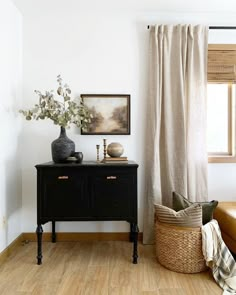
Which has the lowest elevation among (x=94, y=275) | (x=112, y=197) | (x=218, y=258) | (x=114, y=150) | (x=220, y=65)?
(x=94, y=275)

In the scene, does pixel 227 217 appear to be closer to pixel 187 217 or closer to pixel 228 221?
pixel 228 221

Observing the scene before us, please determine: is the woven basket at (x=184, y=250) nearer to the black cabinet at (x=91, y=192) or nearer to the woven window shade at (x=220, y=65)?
the black cabinet at (x=91, y=192)

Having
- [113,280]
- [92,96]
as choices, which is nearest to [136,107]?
[92,96]

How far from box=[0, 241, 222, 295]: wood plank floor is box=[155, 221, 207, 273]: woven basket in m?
0.06

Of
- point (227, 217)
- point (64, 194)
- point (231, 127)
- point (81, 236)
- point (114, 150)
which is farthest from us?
point (231, 127)

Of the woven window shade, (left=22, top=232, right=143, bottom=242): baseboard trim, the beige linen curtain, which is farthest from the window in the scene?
(left=22, top=232, right=143, bottom=242): baseboard trim

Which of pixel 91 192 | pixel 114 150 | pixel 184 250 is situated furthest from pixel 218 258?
pixel 114 150

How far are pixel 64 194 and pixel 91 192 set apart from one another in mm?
249

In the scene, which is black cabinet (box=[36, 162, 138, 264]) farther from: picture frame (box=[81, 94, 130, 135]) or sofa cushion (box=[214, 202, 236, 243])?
sofa cushion (box=[214, 202, 236, 243])

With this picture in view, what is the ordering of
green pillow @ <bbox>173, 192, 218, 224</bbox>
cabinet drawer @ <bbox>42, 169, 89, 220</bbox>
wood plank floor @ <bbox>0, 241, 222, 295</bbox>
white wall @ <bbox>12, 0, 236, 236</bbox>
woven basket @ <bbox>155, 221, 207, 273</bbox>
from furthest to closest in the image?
1. white wall @ <bbox>12, 0, 236, 236</bbox>
2. green pillow @ <bbox>173, 192, 218, 224</bbox>
3. cabinet drawer @ <bbox>42, 169, 89, 220</bbox>
4. woven basket @ <bbox>155, 221, 207, 273</bbox>
5. wood plank floor @ <bbox>0, 241, 222, 295</bbox>

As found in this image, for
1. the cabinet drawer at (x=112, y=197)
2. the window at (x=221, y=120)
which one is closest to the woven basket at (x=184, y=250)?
the cabinet drawer at (x=112, y=197)

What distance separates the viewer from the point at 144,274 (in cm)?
220

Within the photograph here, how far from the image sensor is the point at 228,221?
2445 millimetres

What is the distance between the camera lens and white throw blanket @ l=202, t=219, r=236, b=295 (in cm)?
202
